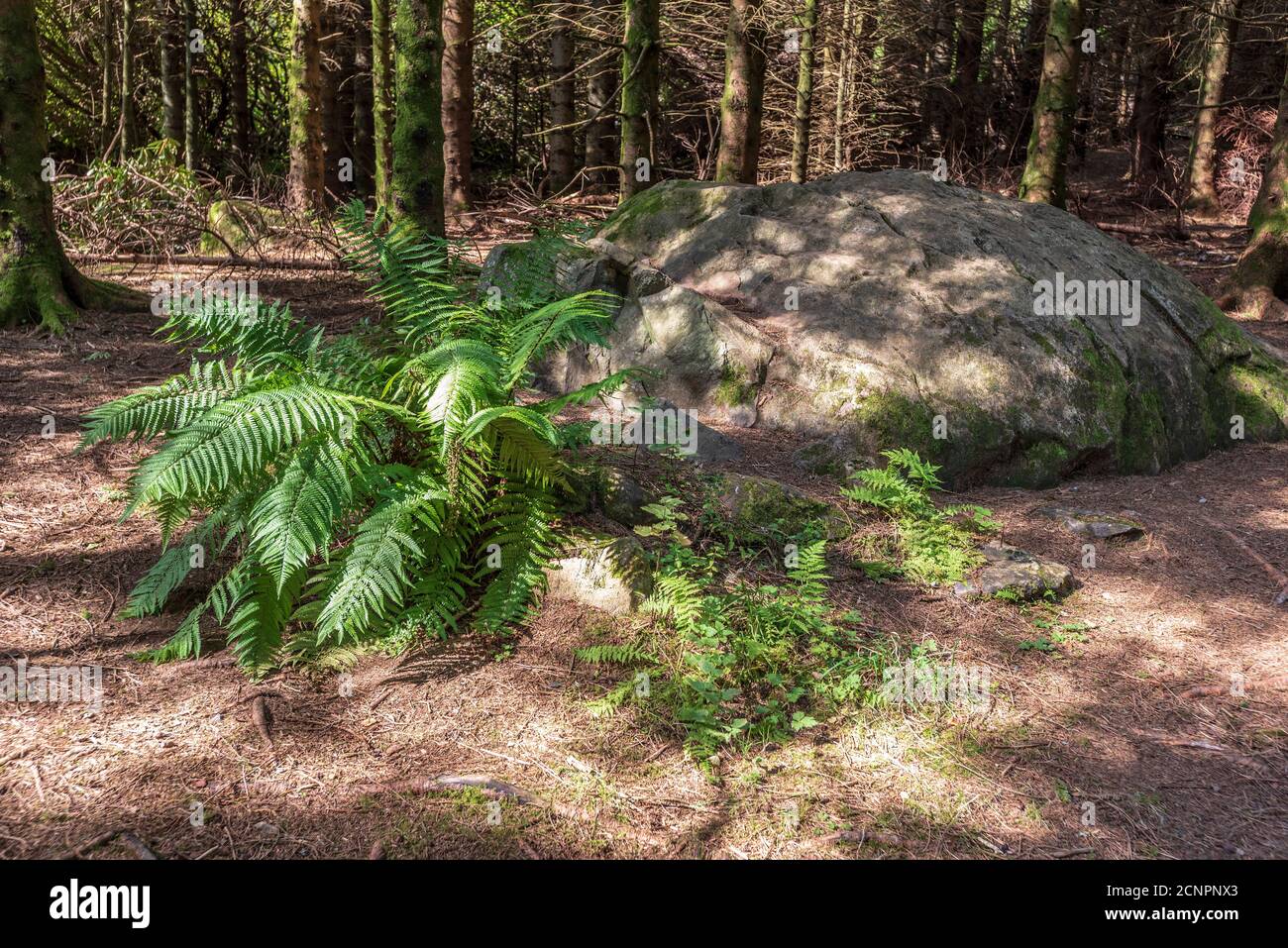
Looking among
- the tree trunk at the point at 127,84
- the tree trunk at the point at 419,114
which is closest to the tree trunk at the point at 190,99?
the tree trunk at the point at 127,84

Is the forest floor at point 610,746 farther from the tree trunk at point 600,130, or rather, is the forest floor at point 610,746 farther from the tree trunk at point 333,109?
the tree trunk at point 333,109

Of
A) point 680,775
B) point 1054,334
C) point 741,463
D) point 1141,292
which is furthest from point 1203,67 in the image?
point 680,775

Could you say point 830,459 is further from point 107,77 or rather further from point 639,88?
point 107,77

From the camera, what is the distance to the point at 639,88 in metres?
9.42

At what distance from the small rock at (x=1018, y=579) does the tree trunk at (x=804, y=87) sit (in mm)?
7594

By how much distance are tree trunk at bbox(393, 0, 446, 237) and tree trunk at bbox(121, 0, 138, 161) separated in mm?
7623

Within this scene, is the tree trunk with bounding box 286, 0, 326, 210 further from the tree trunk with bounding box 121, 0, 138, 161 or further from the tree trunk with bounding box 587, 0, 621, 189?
the tree trunk with bounding box 587, 0, 621, 189

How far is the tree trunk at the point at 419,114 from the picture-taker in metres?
5.79

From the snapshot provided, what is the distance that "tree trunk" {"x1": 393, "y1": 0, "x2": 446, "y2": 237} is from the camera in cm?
579

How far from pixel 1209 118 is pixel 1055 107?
267 inches

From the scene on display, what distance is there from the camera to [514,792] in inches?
116

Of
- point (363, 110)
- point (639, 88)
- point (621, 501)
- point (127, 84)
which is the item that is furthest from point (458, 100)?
point (621, 501)

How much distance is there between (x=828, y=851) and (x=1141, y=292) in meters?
5.70

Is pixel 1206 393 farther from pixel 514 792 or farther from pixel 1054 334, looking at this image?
pixel 514 792
